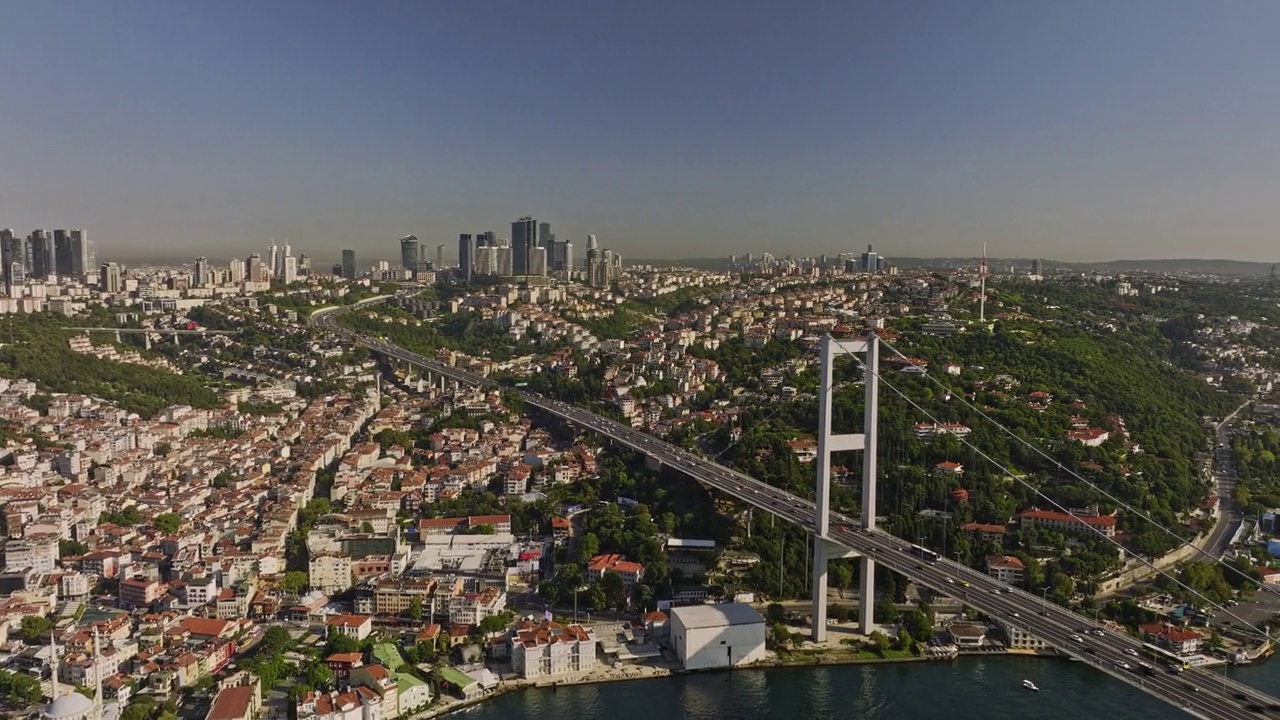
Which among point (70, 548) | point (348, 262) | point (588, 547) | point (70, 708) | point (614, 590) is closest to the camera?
point (70, 708)

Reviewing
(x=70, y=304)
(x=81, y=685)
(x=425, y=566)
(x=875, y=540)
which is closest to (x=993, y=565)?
(x=875, y=540)

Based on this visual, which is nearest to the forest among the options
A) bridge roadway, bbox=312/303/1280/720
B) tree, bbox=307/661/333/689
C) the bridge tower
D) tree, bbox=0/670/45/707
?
bridge roadway, bbox=312/303/1280/720

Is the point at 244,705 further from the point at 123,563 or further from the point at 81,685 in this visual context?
the point at 123,563

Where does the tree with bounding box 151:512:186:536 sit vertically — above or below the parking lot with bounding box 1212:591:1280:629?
above

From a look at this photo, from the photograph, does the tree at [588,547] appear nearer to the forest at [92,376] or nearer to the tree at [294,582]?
the tree at [294,582]

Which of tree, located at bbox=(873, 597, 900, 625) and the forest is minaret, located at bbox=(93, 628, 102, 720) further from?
the forest

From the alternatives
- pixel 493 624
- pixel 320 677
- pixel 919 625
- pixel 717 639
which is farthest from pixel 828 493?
pixel 320 677

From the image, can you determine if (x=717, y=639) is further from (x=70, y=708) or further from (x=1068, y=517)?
(x=70, y=708)
